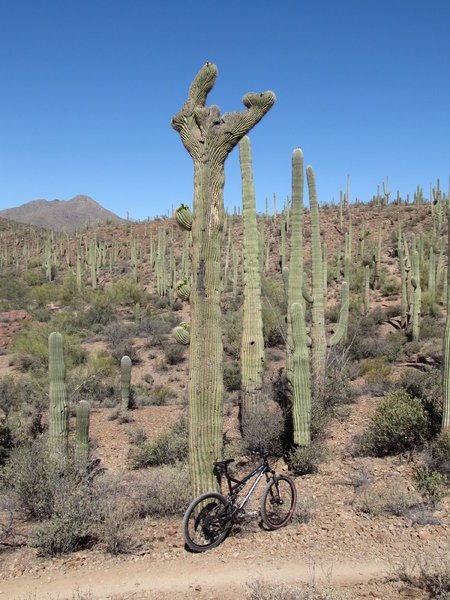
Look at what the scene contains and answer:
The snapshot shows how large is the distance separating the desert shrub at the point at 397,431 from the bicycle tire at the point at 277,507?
2.75 meters

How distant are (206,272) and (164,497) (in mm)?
2947

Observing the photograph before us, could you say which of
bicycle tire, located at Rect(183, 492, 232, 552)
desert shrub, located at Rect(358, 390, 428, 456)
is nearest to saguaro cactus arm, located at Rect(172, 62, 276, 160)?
bicycle tire, located at Rect(183, 492, 232, 552)

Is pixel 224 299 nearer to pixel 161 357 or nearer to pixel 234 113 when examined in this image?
pixel 161 357

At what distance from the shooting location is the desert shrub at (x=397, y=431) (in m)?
8.00

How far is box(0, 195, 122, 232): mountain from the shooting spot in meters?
138

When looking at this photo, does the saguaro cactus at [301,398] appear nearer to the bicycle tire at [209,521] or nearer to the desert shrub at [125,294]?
the bicycle tire at [209,521]

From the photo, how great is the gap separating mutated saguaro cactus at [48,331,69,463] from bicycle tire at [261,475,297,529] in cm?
327

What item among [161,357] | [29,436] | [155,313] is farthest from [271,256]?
[29,436]

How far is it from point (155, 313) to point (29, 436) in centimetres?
1695

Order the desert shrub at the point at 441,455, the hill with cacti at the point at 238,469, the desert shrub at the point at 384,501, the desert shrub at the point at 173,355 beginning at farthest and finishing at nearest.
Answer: the desert shrub at the point at 173,355 < the desert shrub at the point at 441,455 < the desert shrub at the point at 384,501 < the hill with cacti at the point at 238,469

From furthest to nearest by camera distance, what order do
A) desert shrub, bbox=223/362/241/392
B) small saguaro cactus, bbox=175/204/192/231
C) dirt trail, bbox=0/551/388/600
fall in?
1. desert shrub, bbox=223/362/241/392
2. small saguaro cactus, bbox=175/204/192/231
3. dirt trail, bbox=0/551/388/600

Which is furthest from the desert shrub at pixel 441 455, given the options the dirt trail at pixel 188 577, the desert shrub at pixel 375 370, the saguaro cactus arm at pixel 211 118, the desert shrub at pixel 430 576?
the saguaro cactus arm at pixel 211 118

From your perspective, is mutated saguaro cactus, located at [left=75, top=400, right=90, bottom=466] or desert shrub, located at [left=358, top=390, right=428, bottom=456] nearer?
mutated saguaro cactus, located at [left=75, top=400, right=90, bottom=466]

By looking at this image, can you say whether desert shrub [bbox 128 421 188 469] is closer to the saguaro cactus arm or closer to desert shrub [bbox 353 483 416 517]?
desert shrub [bbox 353 483 416 517]
